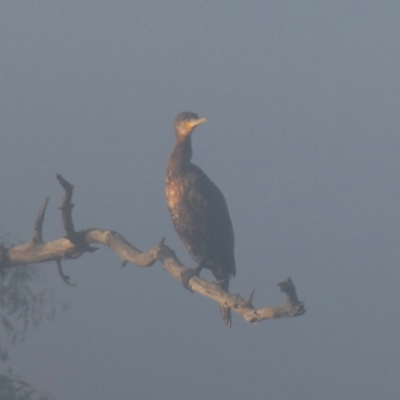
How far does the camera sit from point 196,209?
575 centimetres

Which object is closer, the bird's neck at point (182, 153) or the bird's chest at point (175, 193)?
the bird's chest at point (175, 193)

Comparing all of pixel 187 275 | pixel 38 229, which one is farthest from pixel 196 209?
pixel 187 275

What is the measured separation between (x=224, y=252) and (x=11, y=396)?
316cm

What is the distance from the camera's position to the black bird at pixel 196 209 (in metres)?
5.71

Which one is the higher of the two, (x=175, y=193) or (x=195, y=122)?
(x=195, y=122)

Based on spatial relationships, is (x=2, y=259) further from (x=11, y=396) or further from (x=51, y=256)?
(x=11, y=396)

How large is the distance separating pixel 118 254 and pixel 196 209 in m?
1.40

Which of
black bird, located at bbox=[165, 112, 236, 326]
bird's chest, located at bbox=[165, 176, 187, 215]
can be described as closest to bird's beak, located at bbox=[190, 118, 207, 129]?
black bird, located at bbox=[165, 112, 236, 326]

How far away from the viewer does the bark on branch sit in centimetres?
326

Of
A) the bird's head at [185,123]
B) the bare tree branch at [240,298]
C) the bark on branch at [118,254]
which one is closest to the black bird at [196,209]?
the bird's head at [185,123]

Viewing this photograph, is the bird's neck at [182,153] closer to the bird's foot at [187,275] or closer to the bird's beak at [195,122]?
the bird's beak at [195,122]

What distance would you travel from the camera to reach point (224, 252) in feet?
19.5

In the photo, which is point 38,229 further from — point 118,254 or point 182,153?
point 182,153

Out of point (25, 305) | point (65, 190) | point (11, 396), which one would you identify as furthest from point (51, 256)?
point (11, 396)
